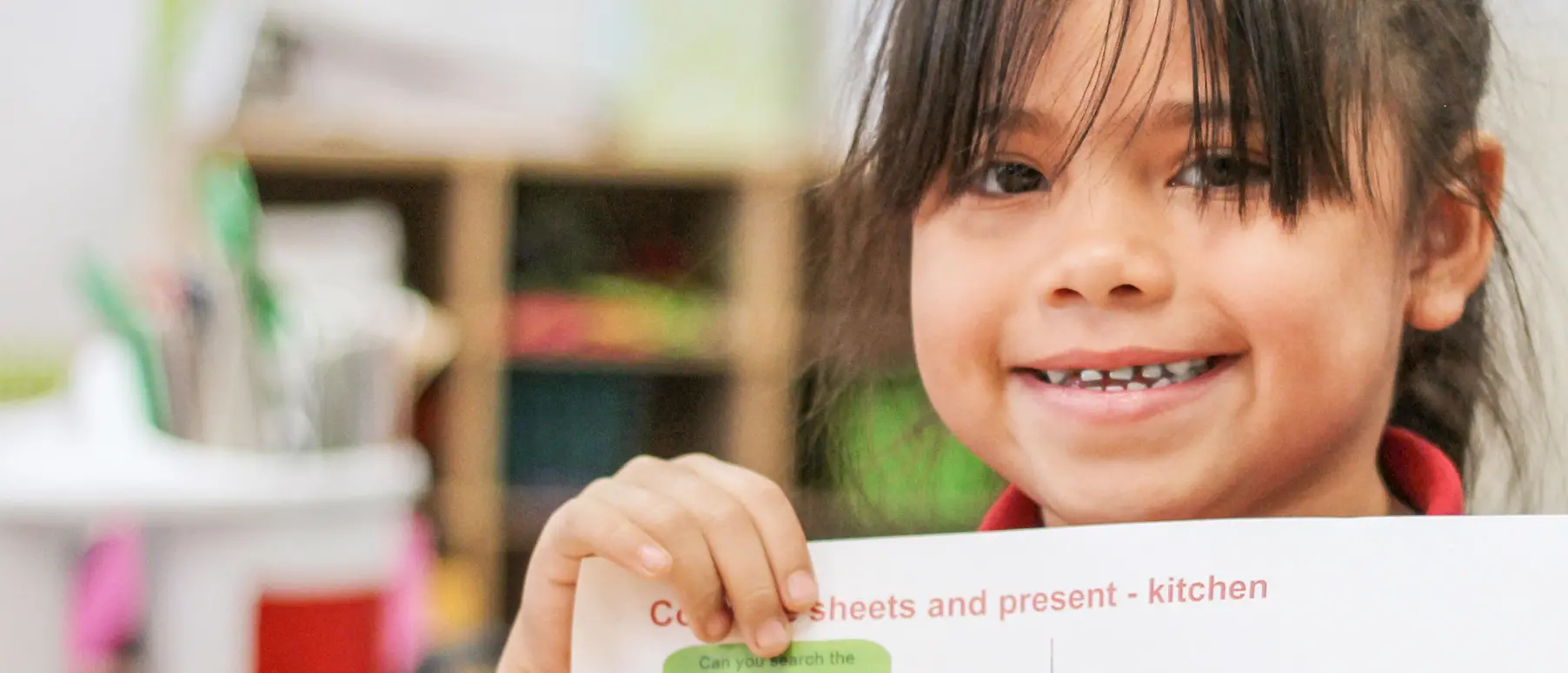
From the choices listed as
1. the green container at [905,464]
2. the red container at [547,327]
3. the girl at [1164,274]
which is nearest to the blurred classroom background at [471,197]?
the red container at [547,327]

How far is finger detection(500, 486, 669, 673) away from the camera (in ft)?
1.13

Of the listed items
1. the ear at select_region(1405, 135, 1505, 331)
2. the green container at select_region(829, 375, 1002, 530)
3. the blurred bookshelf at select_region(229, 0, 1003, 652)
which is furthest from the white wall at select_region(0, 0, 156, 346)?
the ear at select_region(1405, 135, 1505, 331)

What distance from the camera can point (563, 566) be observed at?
36 centimetres

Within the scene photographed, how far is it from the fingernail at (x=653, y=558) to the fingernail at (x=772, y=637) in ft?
0.11

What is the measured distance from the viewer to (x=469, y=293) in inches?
60.2

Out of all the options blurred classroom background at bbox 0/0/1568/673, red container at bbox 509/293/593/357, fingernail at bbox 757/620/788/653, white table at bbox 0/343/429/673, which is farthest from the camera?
red container at bbox 509/293/593/357

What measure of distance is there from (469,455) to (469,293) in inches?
8.1

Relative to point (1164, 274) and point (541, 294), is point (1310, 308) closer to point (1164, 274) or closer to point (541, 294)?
point (1164, 274)

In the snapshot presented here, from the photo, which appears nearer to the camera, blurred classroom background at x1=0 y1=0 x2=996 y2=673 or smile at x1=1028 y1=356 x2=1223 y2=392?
smile at x1=1028 y1=356 x2=1223 y2=392

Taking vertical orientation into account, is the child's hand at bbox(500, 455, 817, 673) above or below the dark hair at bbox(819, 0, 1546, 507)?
below

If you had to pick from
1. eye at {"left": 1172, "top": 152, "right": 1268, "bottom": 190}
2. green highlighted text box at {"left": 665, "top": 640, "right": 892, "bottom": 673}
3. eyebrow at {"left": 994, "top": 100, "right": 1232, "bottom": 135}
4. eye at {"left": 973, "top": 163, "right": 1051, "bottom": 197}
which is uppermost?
eyebrow at {"left": 994, "top": 100, "right": 1232, "bottom": 135}

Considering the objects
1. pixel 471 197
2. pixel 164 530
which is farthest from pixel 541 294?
pixel 164 530

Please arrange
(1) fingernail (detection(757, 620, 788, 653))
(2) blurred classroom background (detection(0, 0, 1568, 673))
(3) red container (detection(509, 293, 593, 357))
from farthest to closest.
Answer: (3) red container (detection(509, 293, 593, 357)) < (2) blurred classroom background (detection(0, 0, 1568, 673)) < (1) fingernail (detection(757, 620, 788, 653))

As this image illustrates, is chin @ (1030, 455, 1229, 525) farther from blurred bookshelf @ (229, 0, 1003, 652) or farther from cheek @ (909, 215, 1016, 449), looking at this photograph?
blurred bookshelf @ (229, 0, 1003, 652)
